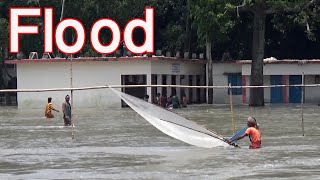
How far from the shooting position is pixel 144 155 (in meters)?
20.2

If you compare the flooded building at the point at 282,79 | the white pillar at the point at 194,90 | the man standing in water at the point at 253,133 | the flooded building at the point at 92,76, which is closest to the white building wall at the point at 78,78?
the flooded building at the point at 92,76

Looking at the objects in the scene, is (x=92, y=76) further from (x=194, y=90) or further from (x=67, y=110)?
(x=67, y=110)

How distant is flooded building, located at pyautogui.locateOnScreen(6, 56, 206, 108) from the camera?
52.1m

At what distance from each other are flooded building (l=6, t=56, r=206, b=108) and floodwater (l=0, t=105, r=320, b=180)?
68.9 feet

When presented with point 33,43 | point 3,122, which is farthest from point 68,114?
point 33,43

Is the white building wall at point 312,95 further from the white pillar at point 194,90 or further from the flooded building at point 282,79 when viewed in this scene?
the white pillar at point 194,90

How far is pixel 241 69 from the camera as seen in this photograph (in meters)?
57.3

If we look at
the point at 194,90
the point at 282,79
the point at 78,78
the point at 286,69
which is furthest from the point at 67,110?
the point at 194,90

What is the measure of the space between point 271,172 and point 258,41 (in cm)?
3525

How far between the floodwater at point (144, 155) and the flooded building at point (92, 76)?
20995mm

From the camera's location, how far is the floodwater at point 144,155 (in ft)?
54.2

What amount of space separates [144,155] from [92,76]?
33423 mm

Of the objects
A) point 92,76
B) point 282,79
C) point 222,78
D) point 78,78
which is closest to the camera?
point 92,76

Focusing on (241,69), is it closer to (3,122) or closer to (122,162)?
(3,122)
